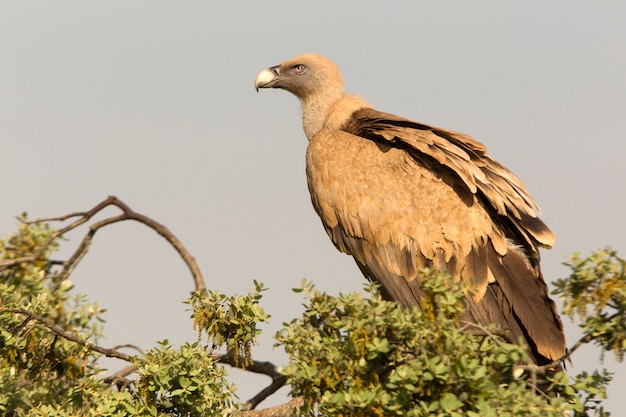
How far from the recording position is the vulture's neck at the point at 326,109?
9.27 metres

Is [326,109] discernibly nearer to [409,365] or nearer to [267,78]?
[267,78]

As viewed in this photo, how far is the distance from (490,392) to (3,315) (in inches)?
140

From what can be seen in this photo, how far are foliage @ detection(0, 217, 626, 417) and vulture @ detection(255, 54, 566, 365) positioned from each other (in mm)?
1727

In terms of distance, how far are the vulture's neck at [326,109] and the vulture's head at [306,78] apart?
0.03 m

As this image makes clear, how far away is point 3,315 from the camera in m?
6.36

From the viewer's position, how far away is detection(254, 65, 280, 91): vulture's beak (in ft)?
34.1

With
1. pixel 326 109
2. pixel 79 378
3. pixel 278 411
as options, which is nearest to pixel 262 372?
pixel 278 411

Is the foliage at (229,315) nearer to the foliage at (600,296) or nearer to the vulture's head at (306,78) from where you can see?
the foliage at (600,296)

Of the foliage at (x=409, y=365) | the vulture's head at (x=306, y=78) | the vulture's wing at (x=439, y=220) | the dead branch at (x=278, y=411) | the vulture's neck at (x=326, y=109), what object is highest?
the vulture's head at (x=306, y=78)

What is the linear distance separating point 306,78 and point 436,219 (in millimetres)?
3220

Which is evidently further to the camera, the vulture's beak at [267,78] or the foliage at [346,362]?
the vulture's beak at [267,78]

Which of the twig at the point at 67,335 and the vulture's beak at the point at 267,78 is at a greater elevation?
the vulture's beak at the point at 267,78

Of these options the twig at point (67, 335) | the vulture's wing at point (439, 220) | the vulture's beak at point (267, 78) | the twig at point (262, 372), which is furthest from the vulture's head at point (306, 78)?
the twig at point (67, 335)

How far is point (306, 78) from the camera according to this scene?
10.2 meters
